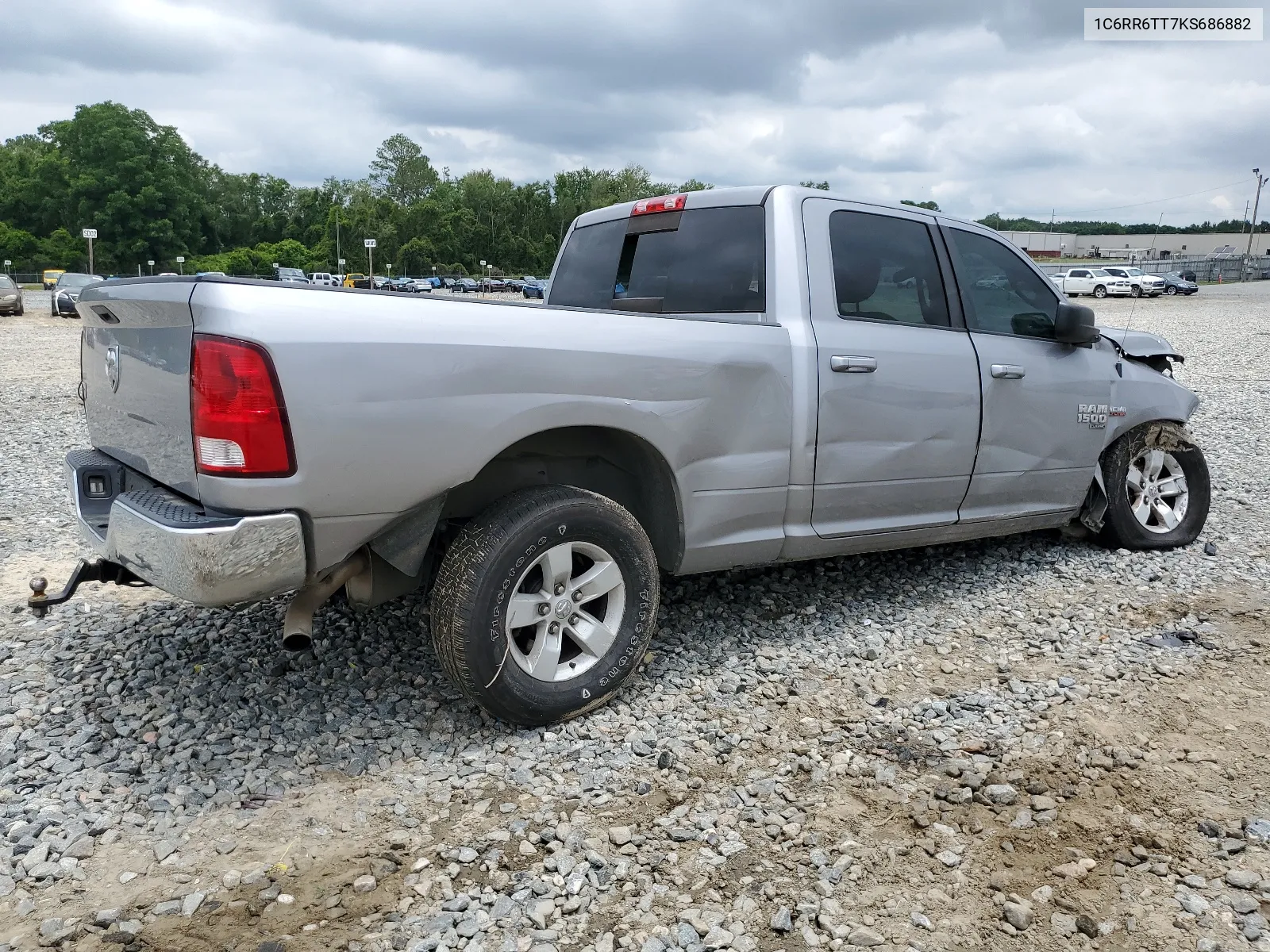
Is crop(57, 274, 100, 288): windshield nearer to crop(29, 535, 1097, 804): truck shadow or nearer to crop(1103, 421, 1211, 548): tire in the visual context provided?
crop(29, 535, 1097, 804): truck shadow

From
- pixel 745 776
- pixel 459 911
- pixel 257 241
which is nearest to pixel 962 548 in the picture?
pixel 745 776

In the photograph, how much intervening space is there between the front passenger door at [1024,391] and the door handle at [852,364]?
0.76 meters

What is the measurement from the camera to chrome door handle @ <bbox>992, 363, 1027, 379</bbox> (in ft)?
14.6

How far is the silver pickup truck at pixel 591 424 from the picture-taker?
8.83 ft

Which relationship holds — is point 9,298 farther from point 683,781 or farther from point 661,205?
point 683,781

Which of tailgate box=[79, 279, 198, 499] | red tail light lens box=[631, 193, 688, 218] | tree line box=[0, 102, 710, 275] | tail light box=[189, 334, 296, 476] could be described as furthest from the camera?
tree line box=[0, 102, 710, 275]

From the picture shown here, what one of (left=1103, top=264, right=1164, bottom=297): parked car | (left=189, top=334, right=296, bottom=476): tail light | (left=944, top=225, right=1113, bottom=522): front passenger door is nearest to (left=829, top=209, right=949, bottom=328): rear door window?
(left=944, top=225, right=1113, bottom=522): front passenger door

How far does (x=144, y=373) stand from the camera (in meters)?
2.99

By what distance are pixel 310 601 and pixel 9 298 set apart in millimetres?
30086

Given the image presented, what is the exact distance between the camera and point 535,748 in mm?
3230

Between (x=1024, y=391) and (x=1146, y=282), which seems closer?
(x=1024, y=391)

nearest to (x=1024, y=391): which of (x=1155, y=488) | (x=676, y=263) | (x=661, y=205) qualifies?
(x=1155, y=488)

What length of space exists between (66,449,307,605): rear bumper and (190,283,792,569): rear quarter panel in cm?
7

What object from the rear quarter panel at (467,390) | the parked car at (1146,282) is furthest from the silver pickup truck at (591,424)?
the parked car at (1146,282)
